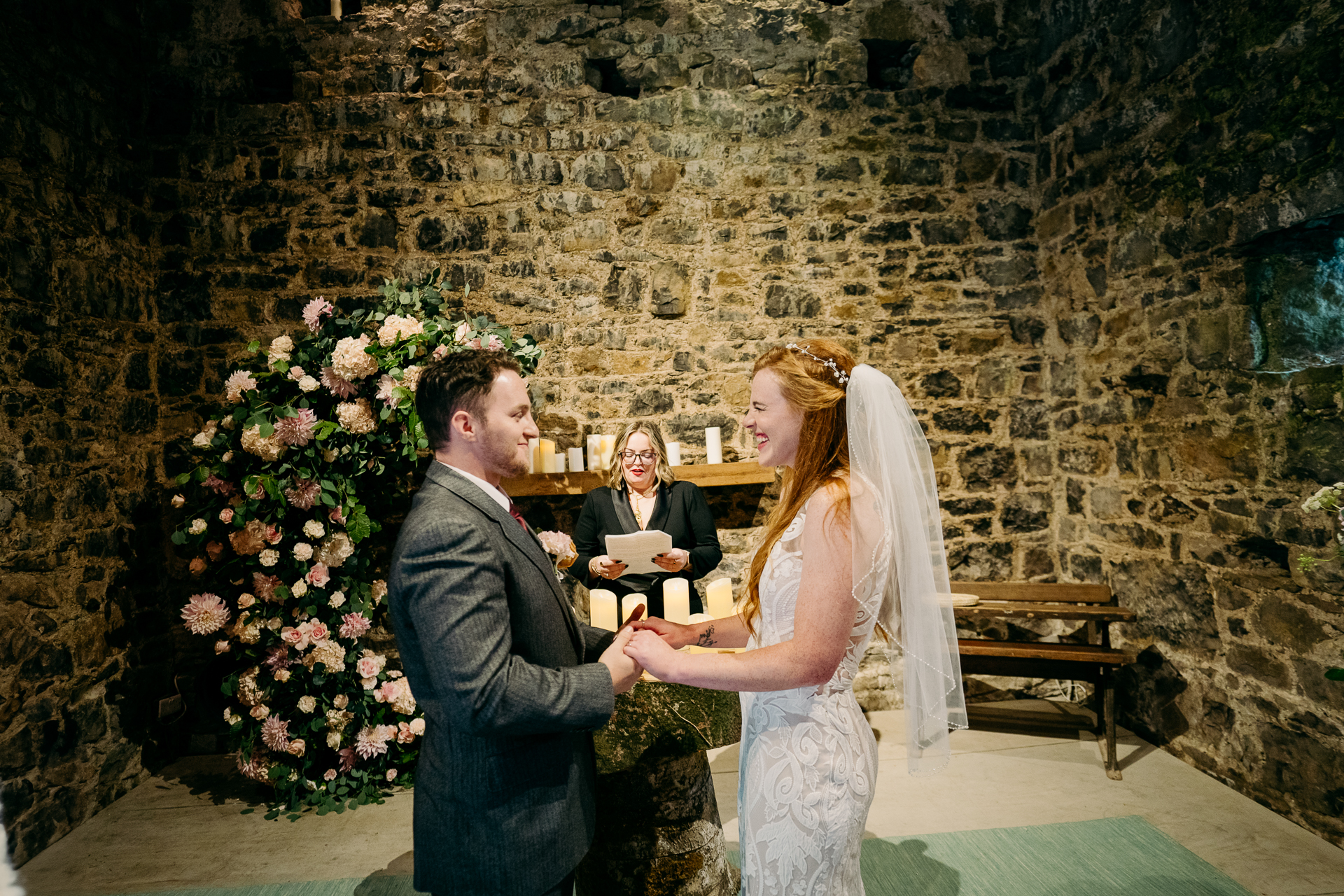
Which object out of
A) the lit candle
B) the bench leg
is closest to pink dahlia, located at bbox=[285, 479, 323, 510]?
the lit candle

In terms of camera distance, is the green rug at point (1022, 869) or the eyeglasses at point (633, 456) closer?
the green rug at point (1022, 869)

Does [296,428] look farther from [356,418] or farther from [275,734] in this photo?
[275,734]

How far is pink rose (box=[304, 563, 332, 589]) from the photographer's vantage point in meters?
3.14

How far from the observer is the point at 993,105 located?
4.22 m

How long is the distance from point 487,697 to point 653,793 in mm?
887

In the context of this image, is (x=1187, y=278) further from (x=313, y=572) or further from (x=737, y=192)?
(x=313, y=572)

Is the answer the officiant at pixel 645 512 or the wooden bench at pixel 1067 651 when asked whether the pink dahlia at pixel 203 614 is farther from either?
the wooden bench at pixel 1067 651

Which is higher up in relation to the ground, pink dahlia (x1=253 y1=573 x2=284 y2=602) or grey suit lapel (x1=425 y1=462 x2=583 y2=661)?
grey suit lapel (x1=425 y1=462 x2=583 y2=661)

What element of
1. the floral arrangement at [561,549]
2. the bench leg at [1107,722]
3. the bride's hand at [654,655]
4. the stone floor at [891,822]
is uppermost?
the bride's hand at [654,655]

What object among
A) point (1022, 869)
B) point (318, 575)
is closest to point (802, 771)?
point (1022, 869)

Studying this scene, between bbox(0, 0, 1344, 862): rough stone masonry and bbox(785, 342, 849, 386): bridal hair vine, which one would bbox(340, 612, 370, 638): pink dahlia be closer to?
bbox(0, 0, 1344, 862): rough stone masonry

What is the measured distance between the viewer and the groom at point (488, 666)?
49.3 inches

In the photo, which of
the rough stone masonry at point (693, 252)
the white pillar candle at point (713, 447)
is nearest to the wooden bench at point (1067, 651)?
the rough stone masonry at point (693, 252)

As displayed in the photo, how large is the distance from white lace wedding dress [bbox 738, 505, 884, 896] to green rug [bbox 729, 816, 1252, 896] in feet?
3.80
